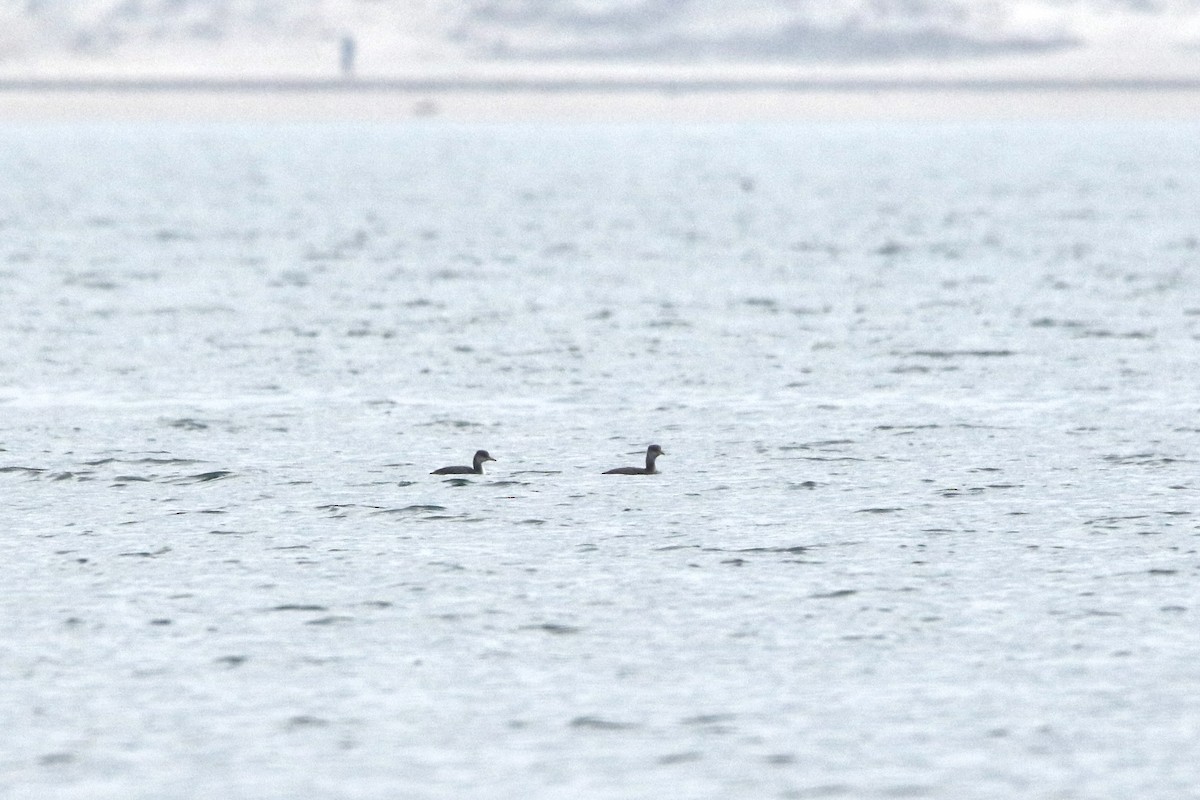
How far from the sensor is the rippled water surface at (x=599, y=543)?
71.9ft

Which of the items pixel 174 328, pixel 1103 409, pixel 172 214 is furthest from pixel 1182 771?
pixel 172 214

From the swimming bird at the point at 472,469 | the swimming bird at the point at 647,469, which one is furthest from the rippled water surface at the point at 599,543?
the swimming bird at the point at 472,469

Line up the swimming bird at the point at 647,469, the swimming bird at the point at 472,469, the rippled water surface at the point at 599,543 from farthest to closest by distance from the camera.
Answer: the swimming bird at the point at 647,469, the swimming bird at the point at 472,469, the rippled water surface at the point at 599,543

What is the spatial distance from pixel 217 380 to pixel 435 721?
2499 cm

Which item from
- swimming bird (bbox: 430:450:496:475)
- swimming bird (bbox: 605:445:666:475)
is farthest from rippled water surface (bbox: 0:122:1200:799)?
swimming bird (bbox: 430:450:496:475)

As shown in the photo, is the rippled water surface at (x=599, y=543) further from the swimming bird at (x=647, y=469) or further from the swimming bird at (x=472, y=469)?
the swimming bird at (x=472, y=469)

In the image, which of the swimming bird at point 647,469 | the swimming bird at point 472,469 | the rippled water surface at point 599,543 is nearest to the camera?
the rippled water surface at point 599,543

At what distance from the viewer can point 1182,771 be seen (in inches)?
834

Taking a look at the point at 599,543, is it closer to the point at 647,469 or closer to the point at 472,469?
the point at 647,469

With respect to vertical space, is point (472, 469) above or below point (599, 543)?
above

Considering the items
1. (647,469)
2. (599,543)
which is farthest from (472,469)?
(599,543)

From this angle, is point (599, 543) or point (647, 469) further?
point (647, 469)

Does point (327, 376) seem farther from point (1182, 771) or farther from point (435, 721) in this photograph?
point (1182, 771)

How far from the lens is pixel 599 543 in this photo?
30.7 metres
